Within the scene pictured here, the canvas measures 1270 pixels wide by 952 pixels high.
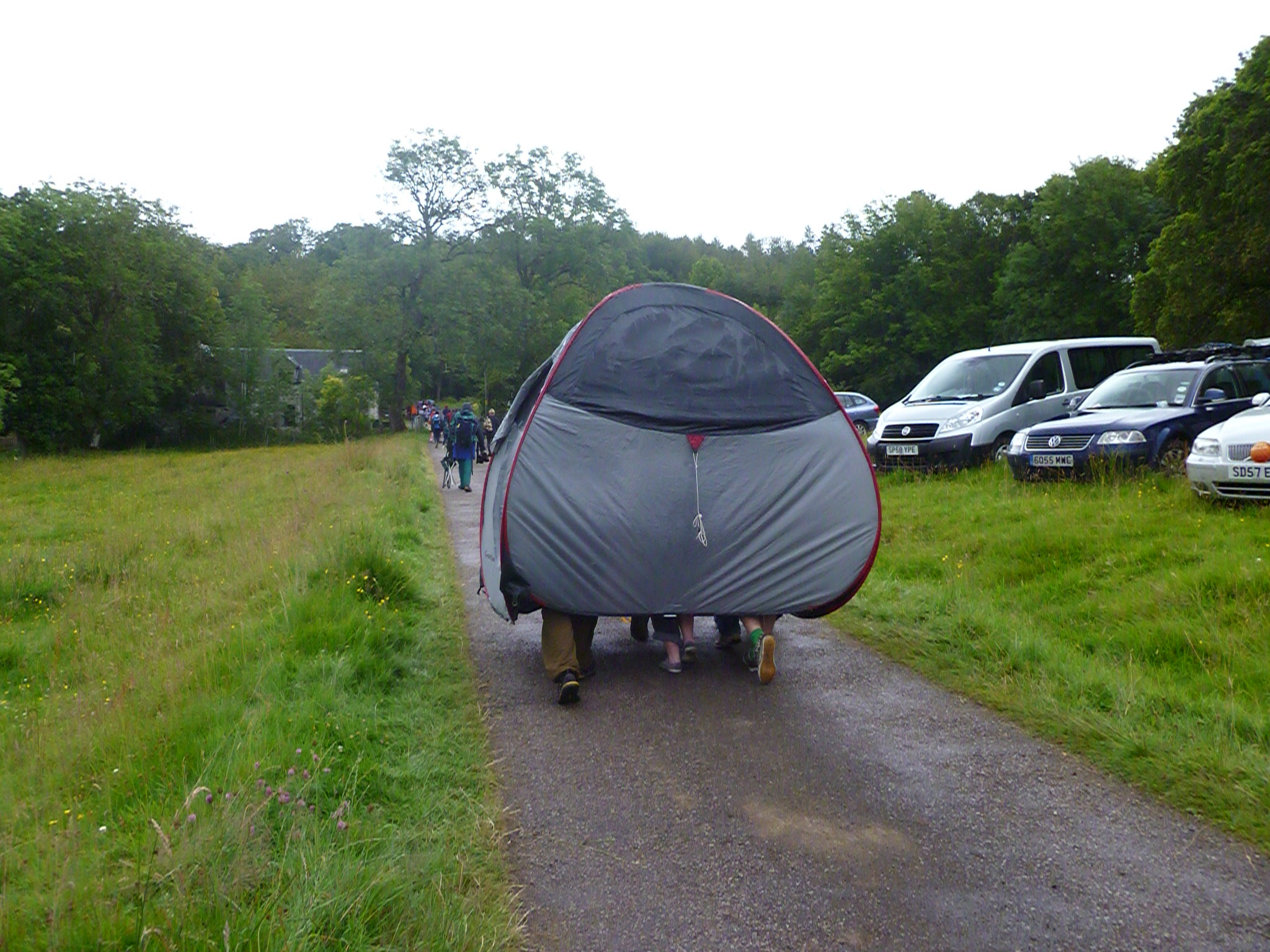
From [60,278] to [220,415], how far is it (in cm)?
1663

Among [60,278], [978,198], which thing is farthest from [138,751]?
[978,198]

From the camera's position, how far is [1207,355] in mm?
13891

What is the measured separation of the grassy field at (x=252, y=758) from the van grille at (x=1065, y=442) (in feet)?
23.5

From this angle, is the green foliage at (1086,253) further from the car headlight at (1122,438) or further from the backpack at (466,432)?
the car headlight at (1122,438)

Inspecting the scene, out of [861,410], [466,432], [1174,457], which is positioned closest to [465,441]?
[466,432]

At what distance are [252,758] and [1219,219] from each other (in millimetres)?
29793

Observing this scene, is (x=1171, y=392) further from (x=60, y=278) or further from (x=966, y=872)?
(x=60, y=278)

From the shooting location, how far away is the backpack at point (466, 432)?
19641mm

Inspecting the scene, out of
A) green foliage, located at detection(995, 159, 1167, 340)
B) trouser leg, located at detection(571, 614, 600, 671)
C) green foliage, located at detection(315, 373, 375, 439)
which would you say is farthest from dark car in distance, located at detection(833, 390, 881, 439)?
green foliage, located at detection(315, 373, 375, 439)

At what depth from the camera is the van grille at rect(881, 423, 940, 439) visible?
1462cm

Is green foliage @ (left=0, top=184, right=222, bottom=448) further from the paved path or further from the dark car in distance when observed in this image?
the paved path

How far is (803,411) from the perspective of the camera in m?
6.51

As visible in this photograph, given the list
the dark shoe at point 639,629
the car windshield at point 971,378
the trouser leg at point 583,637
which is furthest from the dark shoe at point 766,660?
the car windshield at point 971,378

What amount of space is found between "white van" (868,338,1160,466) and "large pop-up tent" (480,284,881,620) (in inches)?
333
